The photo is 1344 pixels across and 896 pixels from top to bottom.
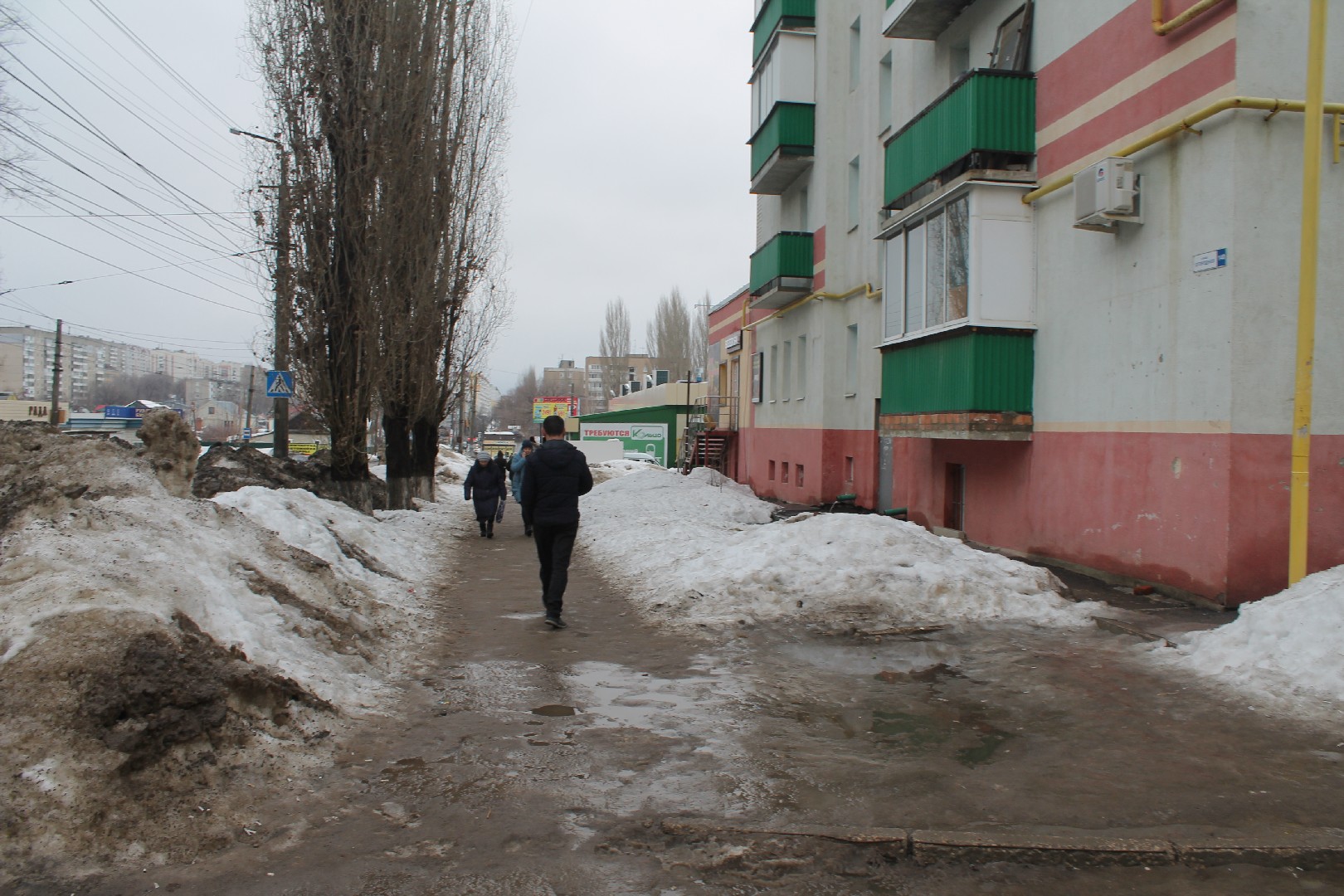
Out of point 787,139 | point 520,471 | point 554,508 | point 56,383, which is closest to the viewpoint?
point 554,508

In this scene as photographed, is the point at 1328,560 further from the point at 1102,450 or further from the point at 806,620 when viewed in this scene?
the point at 806,620

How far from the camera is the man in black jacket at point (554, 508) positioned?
8148 mm

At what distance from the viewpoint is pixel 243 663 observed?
4660mm

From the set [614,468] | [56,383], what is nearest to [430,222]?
[614,468]

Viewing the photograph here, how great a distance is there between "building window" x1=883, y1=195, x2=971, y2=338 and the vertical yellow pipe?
458 cm

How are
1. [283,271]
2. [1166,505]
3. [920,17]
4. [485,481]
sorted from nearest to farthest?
[1166,505], [920,17], [283,271], [485,481]

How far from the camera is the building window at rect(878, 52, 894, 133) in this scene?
18156 mm

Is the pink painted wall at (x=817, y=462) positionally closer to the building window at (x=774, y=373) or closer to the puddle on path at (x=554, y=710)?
the building window at (x=774, y=373)

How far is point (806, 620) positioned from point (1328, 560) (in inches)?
178

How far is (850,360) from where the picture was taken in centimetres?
2028

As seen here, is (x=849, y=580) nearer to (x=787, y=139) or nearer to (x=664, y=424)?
(x=787, y=139)

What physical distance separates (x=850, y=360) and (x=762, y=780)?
16637 millimetres

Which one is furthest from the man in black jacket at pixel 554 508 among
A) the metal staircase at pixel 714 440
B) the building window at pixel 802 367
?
the metal staircase at pixel 714 440

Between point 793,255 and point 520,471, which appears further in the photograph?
point 793,255
